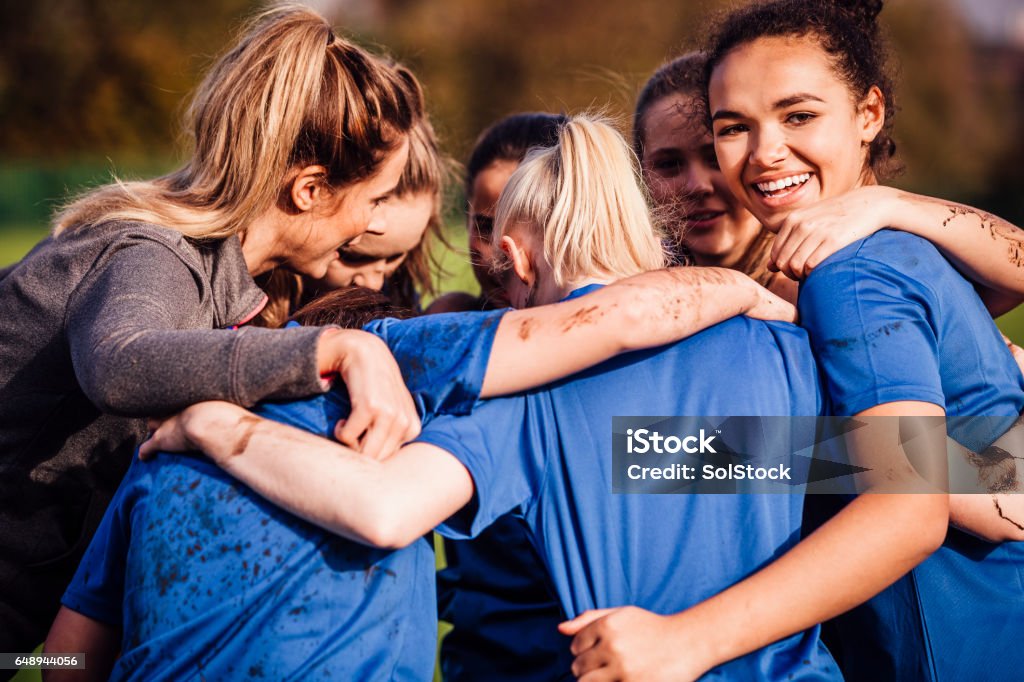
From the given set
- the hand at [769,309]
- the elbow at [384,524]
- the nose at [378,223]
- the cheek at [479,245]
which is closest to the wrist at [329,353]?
the elbow at [384,524]

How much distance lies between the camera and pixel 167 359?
7.95 ft

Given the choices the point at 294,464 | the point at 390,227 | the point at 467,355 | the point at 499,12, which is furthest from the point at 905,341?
the point at 499,12

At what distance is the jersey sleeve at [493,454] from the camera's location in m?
2.19

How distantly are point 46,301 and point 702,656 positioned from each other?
219 cm

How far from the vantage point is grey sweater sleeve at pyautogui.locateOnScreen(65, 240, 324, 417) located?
2330mm

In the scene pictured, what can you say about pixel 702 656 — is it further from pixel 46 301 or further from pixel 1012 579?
pixel 46 301

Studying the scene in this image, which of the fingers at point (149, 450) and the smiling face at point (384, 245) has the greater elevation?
the smiling face at point (384, 245)

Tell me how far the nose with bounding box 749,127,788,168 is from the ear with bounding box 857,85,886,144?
13.6 inches

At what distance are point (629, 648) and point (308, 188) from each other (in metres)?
2.22

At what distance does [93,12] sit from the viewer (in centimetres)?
4166

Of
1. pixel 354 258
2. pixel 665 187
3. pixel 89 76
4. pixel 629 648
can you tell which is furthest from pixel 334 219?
pixel 89 76

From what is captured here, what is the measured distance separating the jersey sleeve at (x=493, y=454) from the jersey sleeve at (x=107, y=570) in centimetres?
78

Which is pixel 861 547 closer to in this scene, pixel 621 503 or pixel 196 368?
pixel 621 503

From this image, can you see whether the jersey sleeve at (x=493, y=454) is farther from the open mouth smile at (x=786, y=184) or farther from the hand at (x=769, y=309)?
the open mouth smile at (x=786, y=184)
